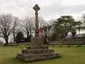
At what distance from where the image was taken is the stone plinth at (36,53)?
1746 cm

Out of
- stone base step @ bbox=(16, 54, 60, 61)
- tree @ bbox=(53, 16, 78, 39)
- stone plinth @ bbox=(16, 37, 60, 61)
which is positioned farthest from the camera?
tree @ bbox=(53, 16, 78, 39)

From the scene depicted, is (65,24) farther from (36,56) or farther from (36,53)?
(36,56)

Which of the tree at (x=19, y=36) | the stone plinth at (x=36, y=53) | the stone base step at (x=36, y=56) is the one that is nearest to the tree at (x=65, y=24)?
the tree at (x=19, y=36)

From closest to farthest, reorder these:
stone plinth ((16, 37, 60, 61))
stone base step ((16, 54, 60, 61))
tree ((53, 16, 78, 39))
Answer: stone base step ((16, 54, 60, 61)) < stone plinth ((16, 37, 60, 61)) < tree ((53, 16, 78, 39))

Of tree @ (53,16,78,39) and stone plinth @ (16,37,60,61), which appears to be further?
tree @ (53,16,78,39)

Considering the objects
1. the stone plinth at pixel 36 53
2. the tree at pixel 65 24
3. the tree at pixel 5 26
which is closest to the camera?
the stone plinth at pixel 36 53

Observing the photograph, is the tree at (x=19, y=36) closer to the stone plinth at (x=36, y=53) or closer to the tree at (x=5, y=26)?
the tree at (x=5, y=26)

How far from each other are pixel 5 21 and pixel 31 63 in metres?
54.9

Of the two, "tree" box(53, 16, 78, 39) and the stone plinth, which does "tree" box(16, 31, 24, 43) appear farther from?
the stone plinth

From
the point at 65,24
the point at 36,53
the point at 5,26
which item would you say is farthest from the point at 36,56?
the point at 65,24

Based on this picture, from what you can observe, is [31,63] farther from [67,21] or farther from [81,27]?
[67,21]

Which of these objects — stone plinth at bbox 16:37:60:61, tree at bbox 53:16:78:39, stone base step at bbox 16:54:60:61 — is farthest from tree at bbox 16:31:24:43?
stone base step at bbox 16:54:60:61

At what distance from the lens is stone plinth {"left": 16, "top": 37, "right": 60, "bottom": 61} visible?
17.5 meters

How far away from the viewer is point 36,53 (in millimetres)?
18359
